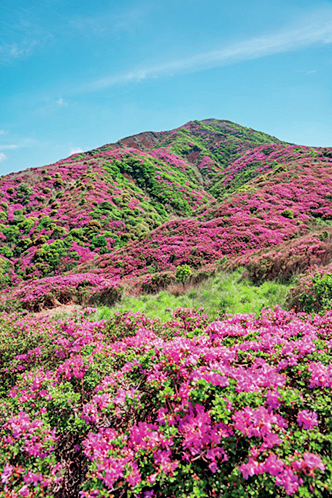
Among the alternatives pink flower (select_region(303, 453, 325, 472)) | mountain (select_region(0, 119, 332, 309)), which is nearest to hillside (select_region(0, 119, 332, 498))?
pink flower (select_region(303, 453, 325, 472))

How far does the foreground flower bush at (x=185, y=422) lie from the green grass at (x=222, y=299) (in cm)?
266

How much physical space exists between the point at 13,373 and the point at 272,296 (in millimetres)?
6582

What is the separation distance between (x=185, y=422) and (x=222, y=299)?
4.94 metres

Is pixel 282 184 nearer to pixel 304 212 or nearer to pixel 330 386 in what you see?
pixel 304 212


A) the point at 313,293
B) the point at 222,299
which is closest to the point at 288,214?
the point at 222,299

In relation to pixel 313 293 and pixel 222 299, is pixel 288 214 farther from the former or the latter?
pixel 313 293

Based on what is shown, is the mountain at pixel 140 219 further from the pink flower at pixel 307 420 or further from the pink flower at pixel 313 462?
the pink flower at pixel 313 462

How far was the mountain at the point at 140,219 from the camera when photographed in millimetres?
14695

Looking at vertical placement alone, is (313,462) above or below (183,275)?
above

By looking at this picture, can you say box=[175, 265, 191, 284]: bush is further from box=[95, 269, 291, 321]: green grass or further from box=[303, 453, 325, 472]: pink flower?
box=[303, 453, 325, 472]: pink flower

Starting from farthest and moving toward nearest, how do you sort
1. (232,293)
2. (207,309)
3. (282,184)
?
(282,184), (232,293), (207,309)

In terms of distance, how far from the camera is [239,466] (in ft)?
6.18

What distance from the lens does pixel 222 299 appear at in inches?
272

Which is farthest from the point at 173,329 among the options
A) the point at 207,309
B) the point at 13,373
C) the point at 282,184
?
the point at 282,184
